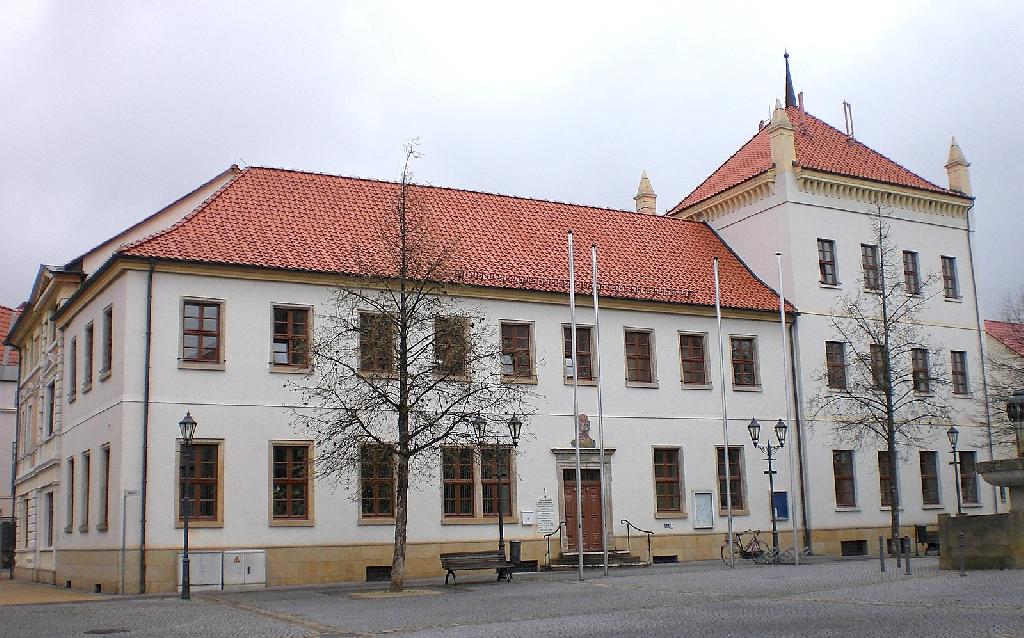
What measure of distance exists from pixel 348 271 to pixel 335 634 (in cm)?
1434

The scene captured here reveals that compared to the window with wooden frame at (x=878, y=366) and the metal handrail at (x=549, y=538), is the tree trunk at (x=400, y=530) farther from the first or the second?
the window with wooden frame at (x=878, y=366)

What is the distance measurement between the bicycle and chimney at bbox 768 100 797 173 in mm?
12223

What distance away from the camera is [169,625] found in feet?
62.9

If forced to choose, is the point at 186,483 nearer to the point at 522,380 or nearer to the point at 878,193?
the point at 522,380

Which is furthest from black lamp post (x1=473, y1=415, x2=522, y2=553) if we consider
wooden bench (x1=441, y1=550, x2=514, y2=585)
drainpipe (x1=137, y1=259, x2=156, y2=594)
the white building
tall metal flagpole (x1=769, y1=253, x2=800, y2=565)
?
tall metal flagpole (x1=769, y1=253, x2=800, y2=565)

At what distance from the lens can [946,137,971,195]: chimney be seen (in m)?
43.7

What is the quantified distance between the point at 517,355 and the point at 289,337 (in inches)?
258

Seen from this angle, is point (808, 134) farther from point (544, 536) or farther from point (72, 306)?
point (72, 306)

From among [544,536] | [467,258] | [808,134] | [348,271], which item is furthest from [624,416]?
[808,134]

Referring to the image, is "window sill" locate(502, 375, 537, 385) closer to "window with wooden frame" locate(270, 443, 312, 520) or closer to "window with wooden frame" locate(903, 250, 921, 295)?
"window with wooden frame" locate(270, 443, 312, 520)

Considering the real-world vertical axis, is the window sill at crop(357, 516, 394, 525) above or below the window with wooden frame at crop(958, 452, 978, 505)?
below

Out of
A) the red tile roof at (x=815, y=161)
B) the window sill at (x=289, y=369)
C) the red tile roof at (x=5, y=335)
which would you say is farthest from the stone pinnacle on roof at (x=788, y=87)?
the red tile roof at (x=5, y=335)

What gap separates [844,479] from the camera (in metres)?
38.3

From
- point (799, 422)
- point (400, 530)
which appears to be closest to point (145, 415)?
point (400, 530)
